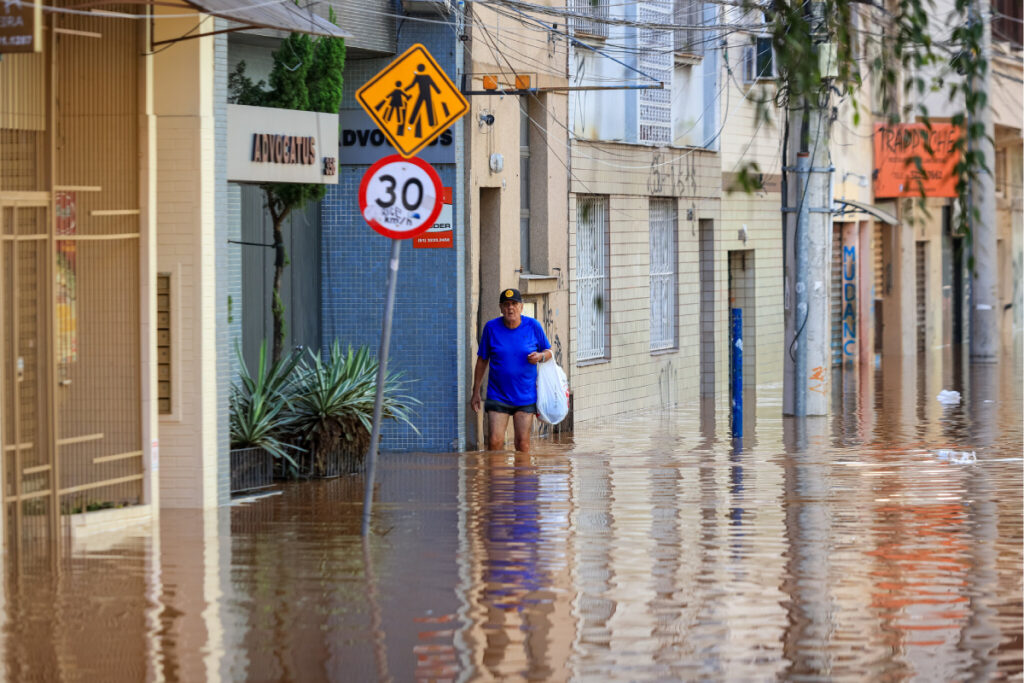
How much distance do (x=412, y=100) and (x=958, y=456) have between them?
6991 mm

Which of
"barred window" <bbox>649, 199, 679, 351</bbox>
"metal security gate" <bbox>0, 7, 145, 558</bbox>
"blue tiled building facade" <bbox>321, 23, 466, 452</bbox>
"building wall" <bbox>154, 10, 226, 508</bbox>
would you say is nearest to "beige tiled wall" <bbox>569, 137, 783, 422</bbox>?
"barred window" <bbox>649, 199, 679, 351</bbox>

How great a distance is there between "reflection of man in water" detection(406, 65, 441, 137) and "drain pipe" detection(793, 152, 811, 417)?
10.7 m

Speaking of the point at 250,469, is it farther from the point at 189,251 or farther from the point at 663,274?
the point at 663,274

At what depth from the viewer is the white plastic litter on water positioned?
16.2 metres

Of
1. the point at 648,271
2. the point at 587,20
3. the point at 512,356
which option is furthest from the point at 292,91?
the point at 648,271

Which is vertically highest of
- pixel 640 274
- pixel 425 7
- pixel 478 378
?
pixel 425 7

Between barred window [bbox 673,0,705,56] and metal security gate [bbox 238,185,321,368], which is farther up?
barred window [bbox 673,0,705,56]

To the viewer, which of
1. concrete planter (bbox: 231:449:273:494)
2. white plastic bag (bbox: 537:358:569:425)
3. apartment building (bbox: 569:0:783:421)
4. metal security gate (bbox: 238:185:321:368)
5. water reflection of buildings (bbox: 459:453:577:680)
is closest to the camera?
water reflection of buildings (bbox: 459:453:577:680)

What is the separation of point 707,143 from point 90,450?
15.5 m

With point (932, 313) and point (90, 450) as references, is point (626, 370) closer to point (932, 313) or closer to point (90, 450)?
point (90, 450)

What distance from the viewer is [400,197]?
11.6 metres

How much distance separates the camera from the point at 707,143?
2641 cm

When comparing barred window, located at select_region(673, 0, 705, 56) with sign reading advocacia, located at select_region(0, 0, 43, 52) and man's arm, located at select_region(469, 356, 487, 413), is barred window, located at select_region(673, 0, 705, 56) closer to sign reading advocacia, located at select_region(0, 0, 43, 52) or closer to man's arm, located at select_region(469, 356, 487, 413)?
man's arm, located at select_region(469, 356, 487, 413)

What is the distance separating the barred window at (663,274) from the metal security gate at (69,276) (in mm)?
12837
